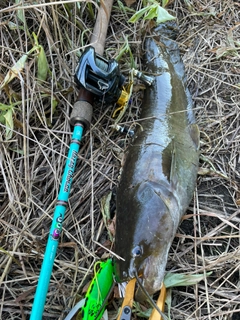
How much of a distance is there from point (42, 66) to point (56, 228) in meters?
1.18

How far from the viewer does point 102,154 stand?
2.63 meters

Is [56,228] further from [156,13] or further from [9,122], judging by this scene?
[156,13]

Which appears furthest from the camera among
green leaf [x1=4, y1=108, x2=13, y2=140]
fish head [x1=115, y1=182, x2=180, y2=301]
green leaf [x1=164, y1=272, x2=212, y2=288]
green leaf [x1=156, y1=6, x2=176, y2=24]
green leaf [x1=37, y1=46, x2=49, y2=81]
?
green leaf [x1=156, y1=6, x2=176, y2=24]

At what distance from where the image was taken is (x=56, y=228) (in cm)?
222

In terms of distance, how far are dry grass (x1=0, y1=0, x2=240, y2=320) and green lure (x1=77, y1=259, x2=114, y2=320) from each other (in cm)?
14

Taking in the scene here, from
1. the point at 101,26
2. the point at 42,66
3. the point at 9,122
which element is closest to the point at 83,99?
the point at 42,66

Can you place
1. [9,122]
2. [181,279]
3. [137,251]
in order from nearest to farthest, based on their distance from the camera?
[137,251] < [181,279] < [9,122]

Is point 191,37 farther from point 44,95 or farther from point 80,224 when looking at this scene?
point 80,224

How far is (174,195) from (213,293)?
650mm

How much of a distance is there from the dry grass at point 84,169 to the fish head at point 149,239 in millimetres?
243

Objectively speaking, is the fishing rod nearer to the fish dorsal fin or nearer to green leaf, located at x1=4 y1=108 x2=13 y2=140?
green leaf, located at x1=4 y1=108 x2=13 y2=140

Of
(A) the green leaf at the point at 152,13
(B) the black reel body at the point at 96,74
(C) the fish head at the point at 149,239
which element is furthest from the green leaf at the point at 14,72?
(C) the fish head at the point at 149,239

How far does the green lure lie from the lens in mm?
2014

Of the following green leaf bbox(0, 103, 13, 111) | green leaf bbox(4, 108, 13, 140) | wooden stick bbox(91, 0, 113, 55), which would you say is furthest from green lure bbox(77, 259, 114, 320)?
wooden stick bbox(91, 0, 113, 55)
